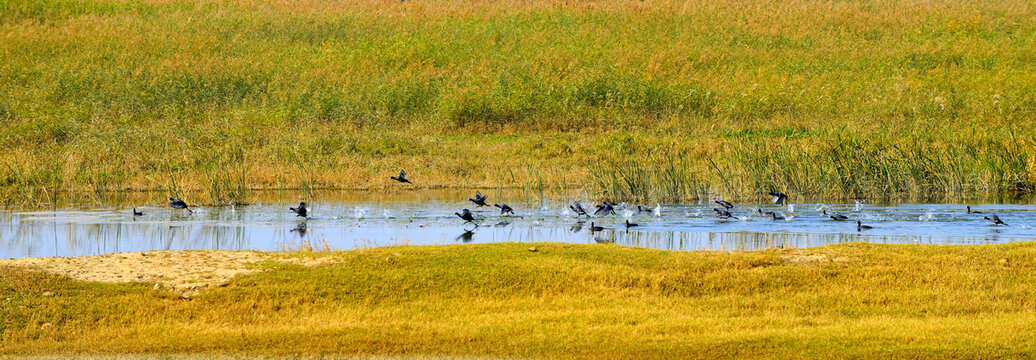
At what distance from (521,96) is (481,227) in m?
18.6

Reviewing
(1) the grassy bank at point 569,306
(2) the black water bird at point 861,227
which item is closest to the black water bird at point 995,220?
(2) the black water bird at point 861,227

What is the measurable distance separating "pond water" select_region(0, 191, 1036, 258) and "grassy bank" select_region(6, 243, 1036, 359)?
329 centimetres

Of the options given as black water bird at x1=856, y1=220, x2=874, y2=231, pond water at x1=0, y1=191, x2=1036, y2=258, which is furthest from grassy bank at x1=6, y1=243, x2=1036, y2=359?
black water bird at x1=856, y1=220, x2=874, y2=231

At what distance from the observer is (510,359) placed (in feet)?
27.0

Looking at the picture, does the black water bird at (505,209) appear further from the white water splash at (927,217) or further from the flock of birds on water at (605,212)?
the white water splash at (927,217)

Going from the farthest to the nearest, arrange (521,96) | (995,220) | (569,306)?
(521,96) → (995,220) → (569,306)

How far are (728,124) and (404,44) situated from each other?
597 inches

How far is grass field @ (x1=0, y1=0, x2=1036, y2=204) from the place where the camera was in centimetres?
2309

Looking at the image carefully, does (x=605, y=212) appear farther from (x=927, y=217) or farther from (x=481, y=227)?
(x=927, y=217)

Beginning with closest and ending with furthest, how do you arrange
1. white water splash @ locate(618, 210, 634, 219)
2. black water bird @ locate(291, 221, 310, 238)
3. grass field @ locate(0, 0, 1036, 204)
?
black water bird @ locate(291, 221, 310, 238) < white water splash @ locate(618, 210, 634, 219) < grass field @ locate(0, 0, 1036, 204)

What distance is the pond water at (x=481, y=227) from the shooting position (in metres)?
15.4

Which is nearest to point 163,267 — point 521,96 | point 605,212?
point 605,212

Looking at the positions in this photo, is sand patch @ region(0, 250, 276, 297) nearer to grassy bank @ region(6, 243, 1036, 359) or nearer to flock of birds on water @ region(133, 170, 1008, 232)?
grassy bank @ region(6, 243, 1036, 359)

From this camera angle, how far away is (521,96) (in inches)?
1404
